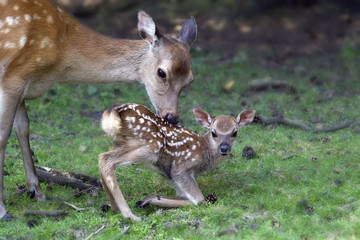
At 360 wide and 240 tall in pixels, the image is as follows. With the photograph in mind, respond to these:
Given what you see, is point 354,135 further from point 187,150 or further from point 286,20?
point 286,20

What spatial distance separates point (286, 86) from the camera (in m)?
11.3

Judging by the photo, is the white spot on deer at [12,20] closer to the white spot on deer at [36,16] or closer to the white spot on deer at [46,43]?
the white spot on deer at [36,16]

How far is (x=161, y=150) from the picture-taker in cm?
682

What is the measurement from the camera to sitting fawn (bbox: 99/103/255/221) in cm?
652

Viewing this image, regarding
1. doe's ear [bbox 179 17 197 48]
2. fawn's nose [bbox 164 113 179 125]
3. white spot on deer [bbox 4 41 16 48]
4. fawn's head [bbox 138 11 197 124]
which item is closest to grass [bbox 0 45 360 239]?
fawn's nose [bbox 164 113 179 125]

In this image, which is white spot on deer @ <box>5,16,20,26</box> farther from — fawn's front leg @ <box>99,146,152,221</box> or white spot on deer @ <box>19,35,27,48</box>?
fawn's front leg @ <box>99,146,152,221</box>

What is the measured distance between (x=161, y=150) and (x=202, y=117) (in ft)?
2.61

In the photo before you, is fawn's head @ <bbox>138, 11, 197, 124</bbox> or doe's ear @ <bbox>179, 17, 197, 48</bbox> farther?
doe's ear @ <bbox>179, 17, 197, 48</bbox>

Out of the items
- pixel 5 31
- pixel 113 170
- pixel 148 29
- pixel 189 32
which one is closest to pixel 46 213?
pixel 113 170

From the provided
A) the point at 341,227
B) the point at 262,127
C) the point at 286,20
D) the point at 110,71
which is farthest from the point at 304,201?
the point at 286,20

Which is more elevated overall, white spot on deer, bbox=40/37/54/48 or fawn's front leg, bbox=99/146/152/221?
white spot on deer, bbox=40/37/54/48

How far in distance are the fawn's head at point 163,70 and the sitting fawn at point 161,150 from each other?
190 millimetres

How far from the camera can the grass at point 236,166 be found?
595cm

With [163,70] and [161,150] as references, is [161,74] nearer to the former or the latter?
[163,70]
